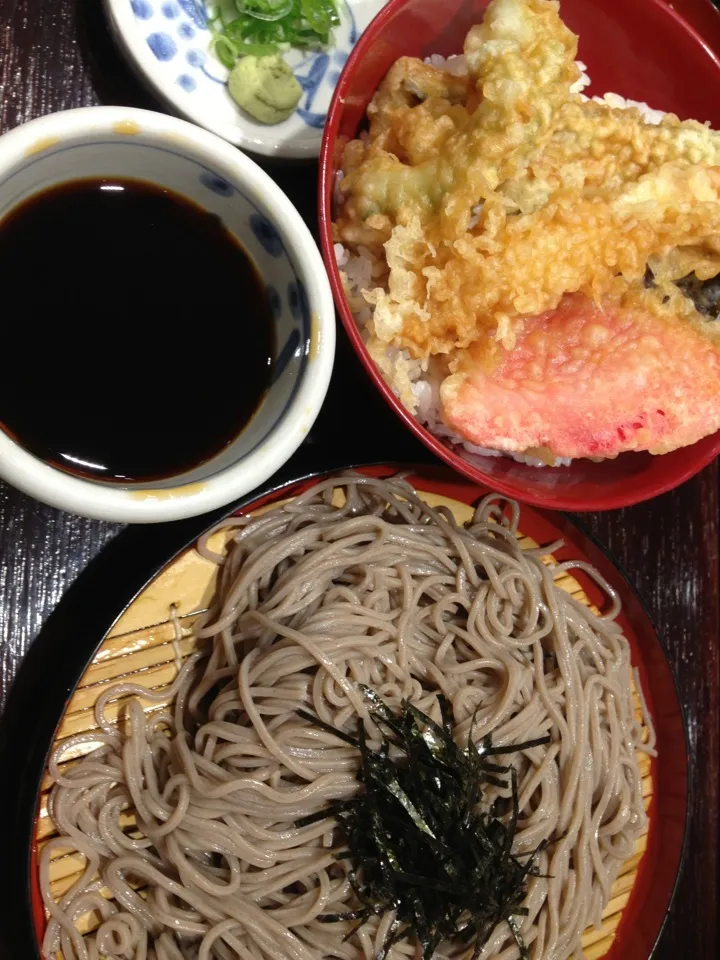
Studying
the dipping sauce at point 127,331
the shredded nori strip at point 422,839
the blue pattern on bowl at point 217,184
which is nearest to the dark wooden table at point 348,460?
the dipping sauce at point 127,331

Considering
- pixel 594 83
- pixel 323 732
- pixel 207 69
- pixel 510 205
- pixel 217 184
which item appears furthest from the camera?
pixel 594 83

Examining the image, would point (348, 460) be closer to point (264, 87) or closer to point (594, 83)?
point (264, 87)

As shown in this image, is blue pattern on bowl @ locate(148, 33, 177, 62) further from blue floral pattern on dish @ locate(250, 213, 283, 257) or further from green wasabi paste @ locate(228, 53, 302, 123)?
blue floral pattern on dish @ locate(250, 213, 283, 257)

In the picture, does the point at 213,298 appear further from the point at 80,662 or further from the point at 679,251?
the point at 679,251

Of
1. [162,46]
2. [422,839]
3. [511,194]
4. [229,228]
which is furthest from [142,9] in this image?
[422,839]

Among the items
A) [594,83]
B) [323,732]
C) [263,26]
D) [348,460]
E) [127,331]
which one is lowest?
[323,732]

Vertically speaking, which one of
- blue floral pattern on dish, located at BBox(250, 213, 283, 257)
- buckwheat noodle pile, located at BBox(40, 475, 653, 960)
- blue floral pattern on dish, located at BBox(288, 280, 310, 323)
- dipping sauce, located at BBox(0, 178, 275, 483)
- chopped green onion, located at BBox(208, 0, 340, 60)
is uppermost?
chopped green onion, located at BBox(208, 0, 340, 60)

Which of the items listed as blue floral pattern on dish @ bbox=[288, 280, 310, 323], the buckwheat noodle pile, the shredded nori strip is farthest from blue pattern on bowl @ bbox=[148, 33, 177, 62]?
the shredded nori strip

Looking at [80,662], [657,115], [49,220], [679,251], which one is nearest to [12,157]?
[49,220]
